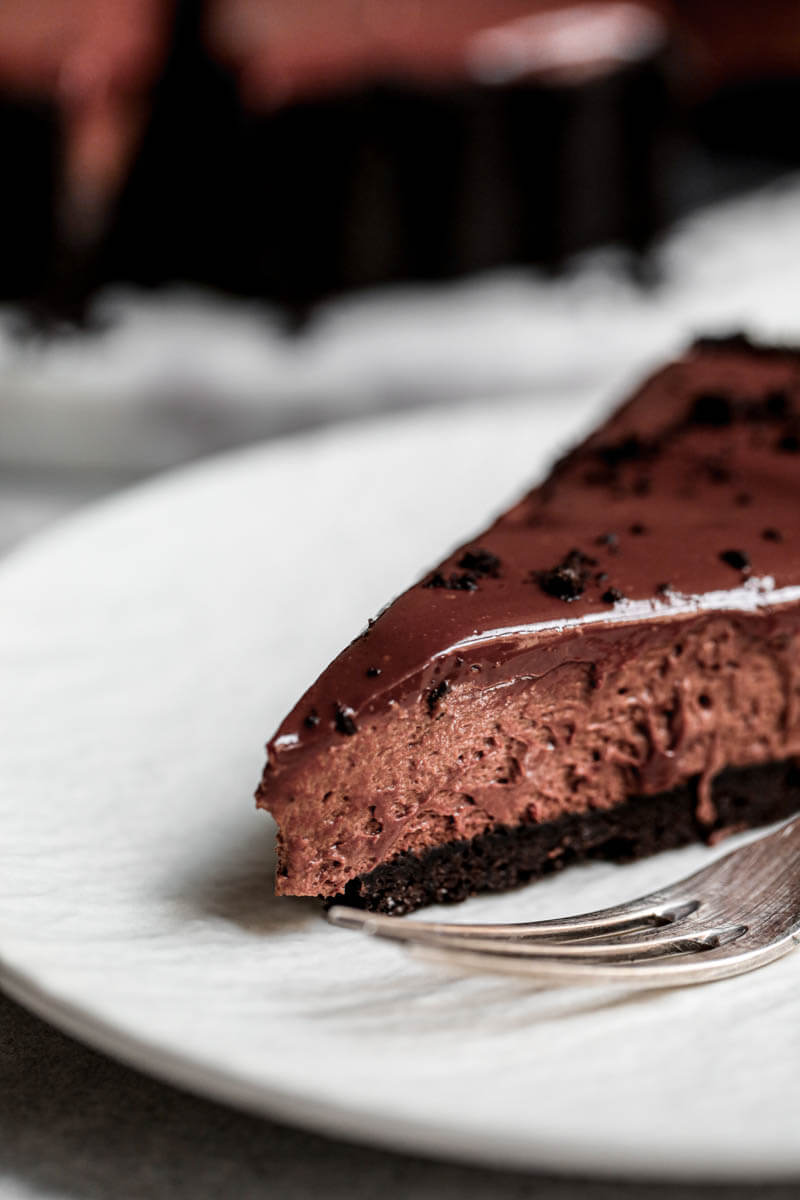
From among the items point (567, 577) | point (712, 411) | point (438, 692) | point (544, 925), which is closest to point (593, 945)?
point (544, 925)

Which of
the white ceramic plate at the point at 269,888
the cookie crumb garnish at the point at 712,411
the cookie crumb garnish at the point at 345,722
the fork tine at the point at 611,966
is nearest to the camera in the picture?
the white ceramic plate at the point at 269,888

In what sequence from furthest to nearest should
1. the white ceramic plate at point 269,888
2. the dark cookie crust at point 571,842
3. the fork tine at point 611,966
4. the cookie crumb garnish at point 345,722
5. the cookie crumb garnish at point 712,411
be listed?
1. the cookie crumb garnish at point 712,411
2. the dark cookie crust at point 571,842
3. the cookie crumb garnish at point 345,722
4. the fork tine at point 611,966
5. the white ceramic plate at point 269,888

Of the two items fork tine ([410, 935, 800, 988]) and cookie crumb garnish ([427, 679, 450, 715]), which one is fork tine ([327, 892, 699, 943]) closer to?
fork tine ([410, 935, 800, 988])

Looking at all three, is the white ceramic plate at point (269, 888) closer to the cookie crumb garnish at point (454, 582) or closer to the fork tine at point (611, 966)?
the fork tine at point (611, 966)

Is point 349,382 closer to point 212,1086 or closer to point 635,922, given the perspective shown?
point 635,922

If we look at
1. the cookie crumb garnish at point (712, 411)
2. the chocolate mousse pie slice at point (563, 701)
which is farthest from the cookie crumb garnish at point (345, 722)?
the cookie crumb garnish at point (712, 411)

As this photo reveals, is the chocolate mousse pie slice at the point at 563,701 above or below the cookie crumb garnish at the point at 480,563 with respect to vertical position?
below

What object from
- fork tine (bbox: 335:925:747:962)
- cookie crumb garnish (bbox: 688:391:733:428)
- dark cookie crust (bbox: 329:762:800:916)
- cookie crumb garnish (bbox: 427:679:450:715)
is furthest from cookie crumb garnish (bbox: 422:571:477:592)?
cookie crumb garnish (bbox: 688:391:733:428)

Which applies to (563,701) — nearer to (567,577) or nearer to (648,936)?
(567,577)
